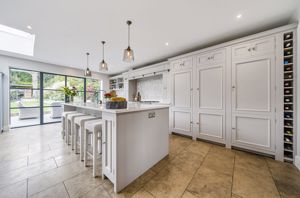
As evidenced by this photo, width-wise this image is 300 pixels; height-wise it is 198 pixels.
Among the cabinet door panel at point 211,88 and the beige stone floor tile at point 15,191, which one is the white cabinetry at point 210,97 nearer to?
the cabinet door panel at point 211,88

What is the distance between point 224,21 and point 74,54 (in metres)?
4.24

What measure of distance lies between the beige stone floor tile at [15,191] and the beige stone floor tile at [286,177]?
3.03 meters

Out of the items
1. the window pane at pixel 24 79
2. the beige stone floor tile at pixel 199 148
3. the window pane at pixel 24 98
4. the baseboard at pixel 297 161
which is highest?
the window pane at pixel 24 79

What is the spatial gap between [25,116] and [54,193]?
17.7 feet

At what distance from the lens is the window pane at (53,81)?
16.1ft

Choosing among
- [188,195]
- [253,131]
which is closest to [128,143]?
[188,195]

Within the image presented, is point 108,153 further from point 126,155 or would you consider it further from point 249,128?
point 249,128

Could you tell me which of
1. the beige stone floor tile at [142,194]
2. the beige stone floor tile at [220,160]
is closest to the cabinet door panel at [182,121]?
the beige stone floor tile at [220,160]

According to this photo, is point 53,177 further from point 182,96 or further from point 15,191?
point 182,96

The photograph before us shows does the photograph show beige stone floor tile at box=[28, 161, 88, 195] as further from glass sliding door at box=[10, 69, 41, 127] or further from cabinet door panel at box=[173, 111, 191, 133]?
glass sliding door at box=[10, 69, 41, 127]

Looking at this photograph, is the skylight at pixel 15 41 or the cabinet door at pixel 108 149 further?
the skylight at pixel 15 41

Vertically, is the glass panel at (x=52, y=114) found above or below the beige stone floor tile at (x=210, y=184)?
above

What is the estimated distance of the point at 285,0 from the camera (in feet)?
5.52

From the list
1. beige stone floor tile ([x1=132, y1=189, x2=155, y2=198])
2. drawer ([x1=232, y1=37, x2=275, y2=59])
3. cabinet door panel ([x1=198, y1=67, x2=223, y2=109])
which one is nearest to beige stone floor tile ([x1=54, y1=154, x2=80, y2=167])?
beige stone floor tile ([x1=132, y1=189, x2=155, y2=198])
